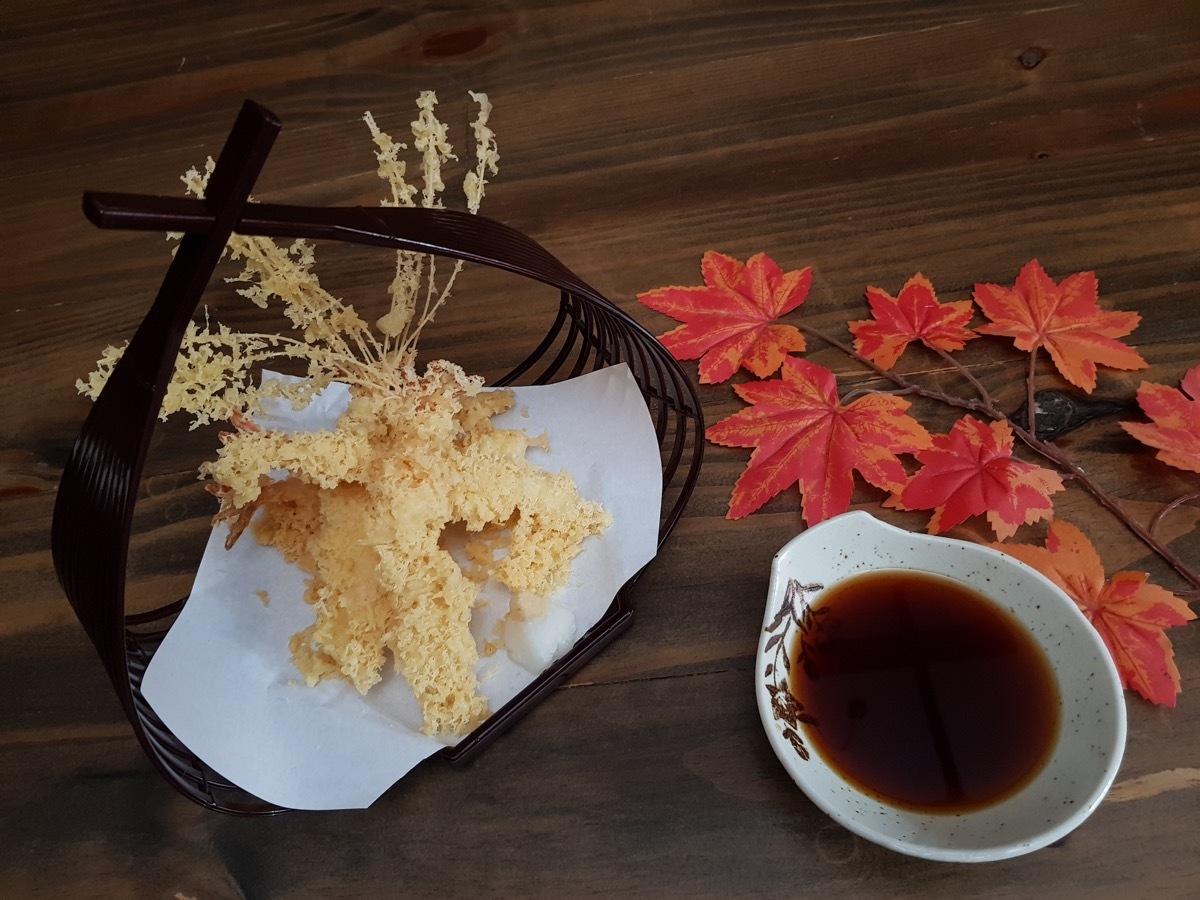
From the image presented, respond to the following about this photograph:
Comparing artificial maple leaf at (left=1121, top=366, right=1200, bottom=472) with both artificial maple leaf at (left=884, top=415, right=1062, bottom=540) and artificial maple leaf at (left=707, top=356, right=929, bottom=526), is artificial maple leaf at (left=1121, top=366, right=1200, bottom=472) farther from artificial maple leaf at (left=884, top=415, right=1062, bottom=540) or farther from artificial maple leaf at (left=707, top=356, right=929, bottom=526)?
artificial maple leaf at (left=707, top=356, right=929, bottom=526)

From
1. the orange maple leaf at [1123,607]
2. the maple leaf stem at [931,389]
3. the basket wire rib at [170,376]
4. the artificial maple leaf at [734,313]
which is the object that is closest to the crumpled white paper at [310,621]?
the basket wire rib at [170,376]

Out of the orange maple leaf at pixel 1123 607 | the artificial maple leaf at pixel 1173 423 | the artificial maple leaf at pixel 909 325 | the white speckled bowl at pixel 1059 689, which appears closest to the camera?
the white speckled bowl at pixel 1059 689

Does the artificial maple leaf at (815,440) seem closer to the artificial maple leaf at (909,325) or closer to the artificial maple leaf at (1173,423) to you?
the artificial maple leaf at (909,325)

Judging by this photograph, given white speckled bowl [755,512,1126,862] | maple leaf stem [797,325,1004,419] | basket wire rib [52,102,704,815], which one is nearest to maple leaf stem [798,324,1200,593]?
maple leaf stem [797,325,1004,419]

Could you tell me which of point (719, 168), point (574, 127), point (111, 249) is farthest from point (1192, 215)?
point (111, 249)

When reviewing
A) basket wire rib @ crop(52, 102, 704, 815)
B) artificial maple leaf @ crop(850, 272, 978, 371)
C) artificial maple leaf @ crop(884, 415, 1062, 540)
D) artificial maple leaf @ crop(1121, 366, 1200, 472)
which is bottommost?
artificial maple leaf @ crop(1121, 366, 1200, 472)

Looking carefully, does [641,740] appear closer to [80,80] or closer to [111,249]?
[111,249]
